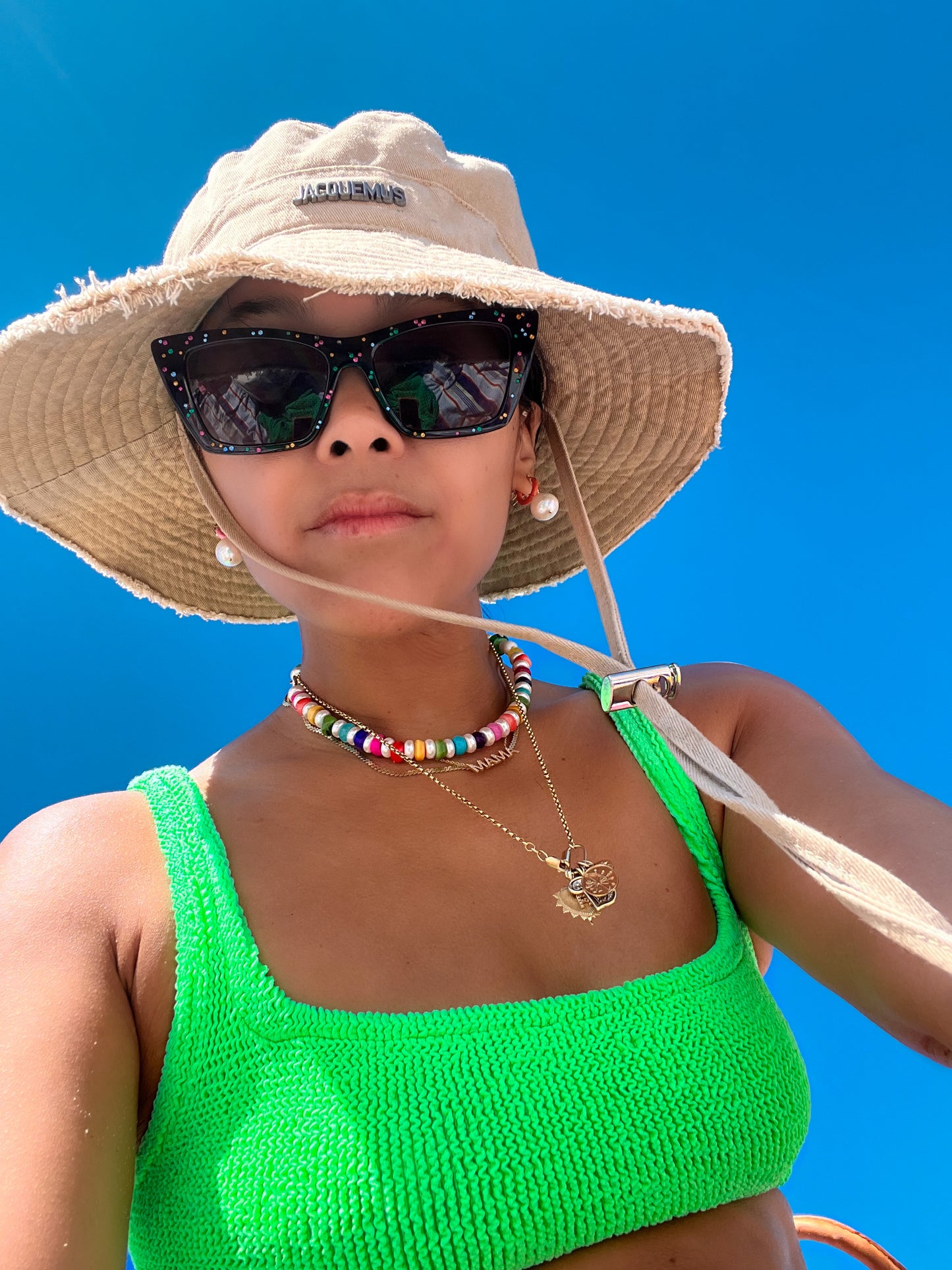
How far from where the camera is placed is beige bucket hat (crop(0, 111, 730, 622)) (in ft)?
3.95

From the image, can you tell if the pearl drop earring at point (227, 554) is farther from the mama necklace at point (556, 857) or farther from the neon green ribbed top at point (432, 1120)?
the neon green ribbed top at point (432, 1120)

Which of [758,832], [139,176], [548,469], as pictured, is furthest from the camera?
[139,176]

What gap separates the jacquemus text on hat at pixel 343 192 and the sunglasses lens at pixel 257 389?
206mm

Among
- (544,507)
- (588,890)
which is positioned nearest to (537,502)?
(544,507)

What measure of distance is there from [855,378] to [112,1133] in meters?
2.49

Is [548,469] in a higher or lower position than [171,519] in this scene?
higher

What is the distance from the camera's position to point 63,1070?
3.43 ft

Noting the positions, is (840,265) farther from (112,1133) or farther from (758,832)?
(112,1133)

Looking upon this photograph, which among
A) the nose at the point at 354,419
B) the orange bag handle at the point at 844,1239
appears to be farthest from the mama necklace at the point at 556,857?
the orange bag handle at the point at 844,1239

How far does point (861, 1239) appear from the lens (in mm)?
1616

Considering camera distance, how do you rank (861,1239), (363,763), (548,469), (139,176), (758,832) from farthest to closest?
(139,176)
(548,469)
(861,1239)
(363,763)
(758,832)

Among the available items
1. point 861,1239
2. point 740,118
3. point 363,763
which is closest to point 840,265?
point 740,118

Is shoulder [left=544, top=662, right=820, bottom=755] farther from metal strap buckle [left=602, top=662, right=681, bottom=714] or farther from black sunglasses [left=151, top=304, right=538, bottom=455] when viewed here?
black sunglasses [left=151, top=304, right=538, bottom=455]

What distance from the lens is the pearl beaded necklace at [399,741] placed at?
150 centimetres
